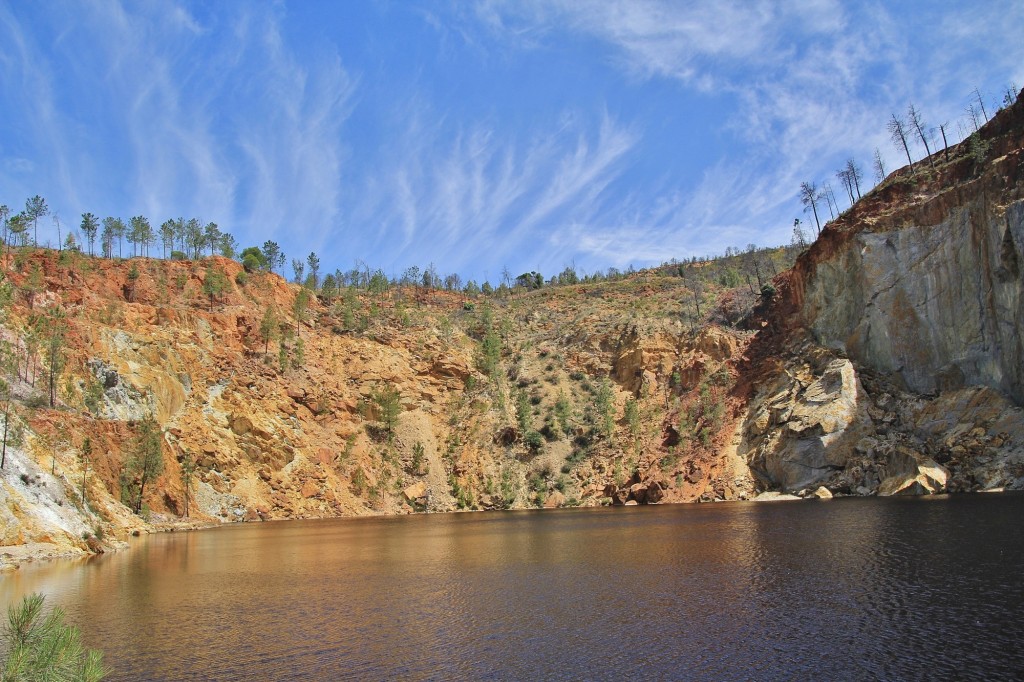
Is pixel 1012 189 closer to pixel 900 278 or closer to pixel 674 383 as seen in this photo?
pixel 900 278

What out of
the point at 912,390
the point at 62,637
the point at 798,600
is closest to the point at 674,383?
the point at 912,390

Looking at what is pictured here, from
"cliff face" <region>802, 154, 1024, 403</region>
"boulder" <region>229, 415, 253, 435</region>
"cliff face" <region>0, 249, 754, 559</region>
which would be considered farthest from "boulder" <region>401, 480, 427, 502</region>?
"cliff face" <region>802, 154, 1024, 403</region>

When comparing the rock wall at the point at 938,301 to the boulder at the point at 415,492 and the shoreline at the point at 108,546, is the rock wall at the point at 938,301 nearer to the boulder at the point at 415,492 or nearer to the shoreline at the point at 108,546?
the shoreline at the point at 108,546

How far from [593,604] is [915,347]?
57.0 meters

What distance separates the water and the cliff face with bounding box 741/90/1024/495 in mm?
18317

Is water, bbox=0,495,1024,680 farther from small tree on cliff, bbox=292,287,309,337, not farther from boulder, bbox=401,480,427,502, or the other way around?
small tree on cliff, bbox=292,287,309,337

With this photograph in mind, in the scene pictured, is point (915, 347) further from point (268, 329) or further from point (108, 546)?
point (268, 329)

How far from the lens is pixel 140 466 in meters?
60.9

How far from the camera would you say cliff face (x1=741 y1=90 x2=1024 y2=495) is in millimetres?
55875

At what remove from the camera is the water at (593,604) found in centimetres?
1628

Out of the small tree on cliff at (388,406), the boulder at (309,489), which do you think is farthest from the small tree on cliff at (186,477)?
the small tree on cliff at (388,406)

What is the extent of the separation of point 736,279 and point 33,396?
107950 millimetres

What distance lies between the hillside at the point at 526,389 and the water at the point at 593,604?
17427 millimetres

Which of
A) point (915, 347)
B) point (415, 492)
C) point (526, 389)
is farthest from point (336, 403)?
point (915, 347)
